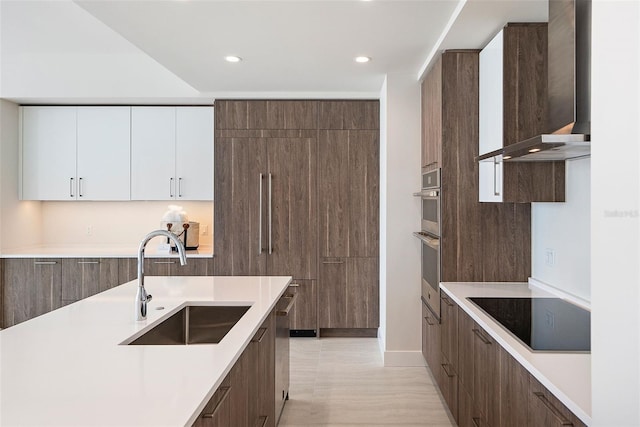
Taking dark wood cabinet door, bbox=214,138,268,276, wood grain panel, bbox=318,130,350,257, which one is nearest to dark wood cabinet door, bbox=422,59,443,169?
wood grain panel, bbox=318,130,350,257

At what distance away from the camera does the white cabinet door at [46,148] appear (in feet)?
15.9

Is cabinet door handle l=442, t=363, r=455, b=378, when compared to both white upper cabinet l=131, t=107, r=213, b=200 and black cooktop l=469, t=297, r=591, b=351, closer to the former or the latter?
black cooktop l=469, t=297, r=591, b=351

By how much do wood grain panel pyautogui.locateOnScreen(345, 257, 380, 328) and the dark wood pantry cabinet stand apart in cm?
1

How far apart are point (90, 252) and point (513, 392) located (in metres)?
4.31

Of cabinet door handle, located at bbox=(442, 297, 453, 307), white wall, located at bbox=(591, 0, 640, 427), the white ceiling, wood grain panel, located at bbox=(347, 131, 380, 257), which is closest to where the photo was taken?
white wall, located at bbox=(591, 0, 640, 427)

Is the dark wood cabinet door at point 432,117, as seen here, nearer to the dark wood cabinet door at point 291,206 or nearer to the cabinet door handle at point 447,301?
the cabinet door handle at point 447,301

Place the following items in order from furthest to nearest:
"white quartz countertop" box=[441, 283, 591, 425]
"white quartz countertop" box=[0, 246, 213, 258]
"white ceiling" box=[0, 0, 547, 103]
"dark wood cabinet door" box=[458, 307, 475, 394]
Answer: "white quartz countertop" box=[0, 246, 213, 258], "white ceiling" box=[0, 0, 547, 103], "dark wood cabinet door" box=[458, 307, 475, 394], "white quartz countertop" box=[441, 283, 591, 425]

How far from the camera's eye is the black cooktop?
1.77 m

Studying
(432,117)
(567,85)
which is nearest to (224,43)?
(432,117)

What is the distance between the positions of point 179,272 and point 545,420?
3891 mm

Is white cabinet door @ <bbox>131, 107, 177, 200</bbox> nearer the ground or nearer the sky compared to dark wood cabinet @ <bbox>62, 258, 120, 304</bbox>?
nearer the sky

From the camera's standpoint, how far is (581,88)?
77.5 inches

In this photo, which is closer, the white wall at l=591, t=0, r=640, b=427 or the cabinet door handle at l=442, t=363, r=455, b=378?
the white wall at l=591, t=0, r=640, b=427

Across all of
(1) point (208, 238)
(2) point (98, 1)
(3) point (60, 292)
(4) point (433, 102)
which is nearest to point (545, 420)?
(4) point (433, 102)
